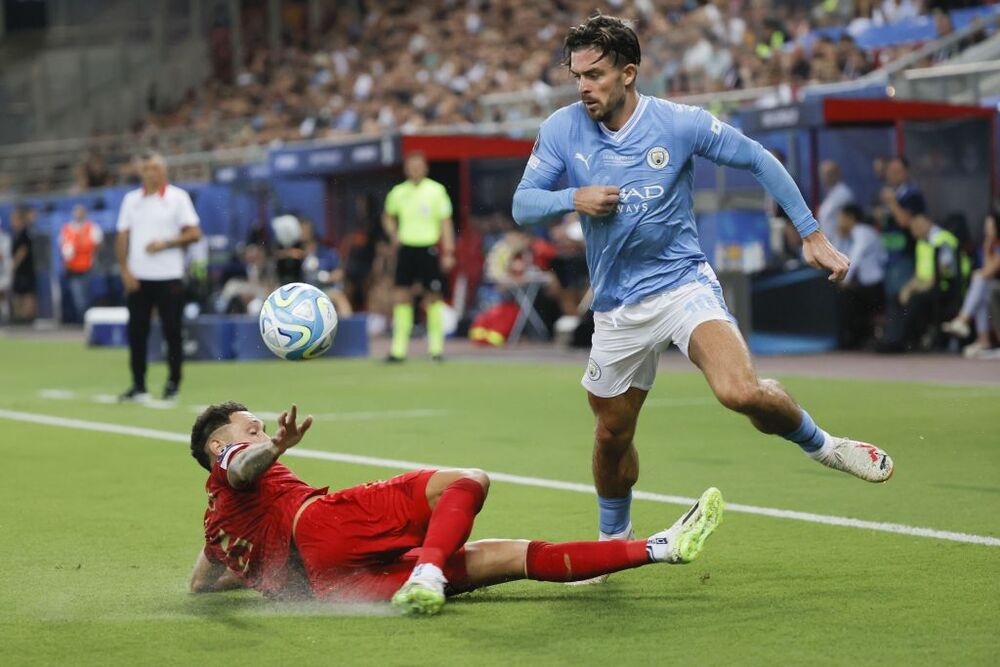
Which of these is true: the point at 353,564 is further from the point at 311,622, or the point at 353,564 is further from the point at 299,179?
the point at 299,179

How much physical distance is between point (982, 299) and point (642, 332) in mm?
12410

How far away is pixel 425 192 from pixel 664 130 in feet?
43.2

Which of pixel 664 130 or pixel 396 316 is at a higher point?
pixel 664 130

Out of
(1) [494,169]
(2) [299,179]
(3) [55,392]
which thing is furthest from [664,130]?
(2) [299,179]

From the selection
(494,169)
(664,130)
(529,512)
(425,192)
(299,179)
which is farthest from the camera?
(299,179)

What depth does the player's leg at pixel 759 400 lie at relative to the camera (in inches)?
240

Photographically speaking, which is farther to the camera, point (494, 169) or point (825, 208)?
point (494, 169)

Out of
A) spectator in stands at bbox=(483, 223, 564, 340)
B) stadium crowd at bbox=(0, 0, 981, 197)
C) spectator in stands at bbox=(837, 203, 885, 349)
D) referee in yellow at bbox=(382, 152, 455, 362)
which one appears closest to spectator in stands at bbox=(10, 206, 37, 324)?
stadium crowd at bbox=(0, 0, 981, 197)

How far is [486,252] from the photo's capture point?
83.6ft

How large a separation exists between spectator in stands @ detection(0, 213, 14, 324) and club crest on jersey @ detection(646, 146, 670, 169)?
3021cm

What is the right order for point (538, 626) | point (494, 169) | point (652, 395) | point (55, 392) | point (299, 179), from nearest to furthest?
point (538, 626) → point (652, 395) → point (55, 392) → point (494, 169) → point (299, 179)

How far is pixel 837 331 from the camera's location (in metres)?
19.6

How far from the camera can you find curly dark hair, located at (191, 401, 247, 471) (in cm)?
603

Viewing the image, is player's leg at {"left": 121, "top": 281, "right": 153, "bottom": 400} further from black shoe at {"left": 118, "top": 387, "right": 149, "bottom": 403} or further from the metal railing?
the metal railing
